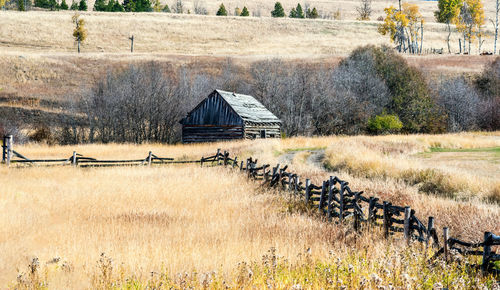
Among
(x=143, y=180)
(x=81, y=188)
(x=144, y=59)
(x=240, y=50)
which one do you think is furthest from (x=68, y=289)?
(x=240, y=50)

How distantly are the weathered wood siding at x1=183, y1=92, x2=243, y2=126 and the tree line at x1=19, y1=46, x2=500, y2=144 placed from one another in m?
6.57

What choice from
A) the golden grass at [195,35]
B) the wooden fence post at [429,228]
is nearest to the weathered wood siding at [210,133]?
the wooden fence post at [429,228]

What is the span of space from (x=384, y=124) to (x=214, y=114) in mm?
18833

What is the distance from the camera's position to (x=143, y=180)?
18.0 meters

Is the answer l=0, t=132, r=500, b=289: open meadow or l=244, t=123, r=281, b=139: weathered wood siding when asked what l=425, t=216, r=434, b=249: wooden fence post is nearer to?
l=0, t=132, r=500, b=289: open meadow

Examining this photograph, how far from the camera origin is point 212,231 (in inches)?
376

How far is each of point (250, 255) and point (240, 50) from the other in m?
83.4

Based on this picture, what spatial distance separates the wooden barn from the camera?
3800cm

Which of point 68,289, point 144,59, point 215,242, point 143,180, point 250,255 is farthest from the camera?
point 144,59

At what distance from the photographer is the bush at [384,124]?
4528 cm

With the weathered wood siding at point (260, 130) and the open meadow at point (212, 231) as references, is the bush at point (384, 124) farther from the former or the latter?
the open meadow at point (212, 231)

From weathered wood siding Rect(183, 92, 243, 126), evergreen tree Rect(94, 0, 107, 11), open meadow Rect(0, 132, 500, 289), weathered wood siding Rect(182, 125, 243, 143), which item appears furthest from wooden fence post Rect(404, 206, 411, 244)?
evergreen tree Rect(94, 0, 107, 11)

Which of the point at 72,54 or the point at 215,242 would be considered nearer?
the point at 215,242

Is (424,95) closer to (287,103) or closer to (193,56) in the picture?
(287,103)
